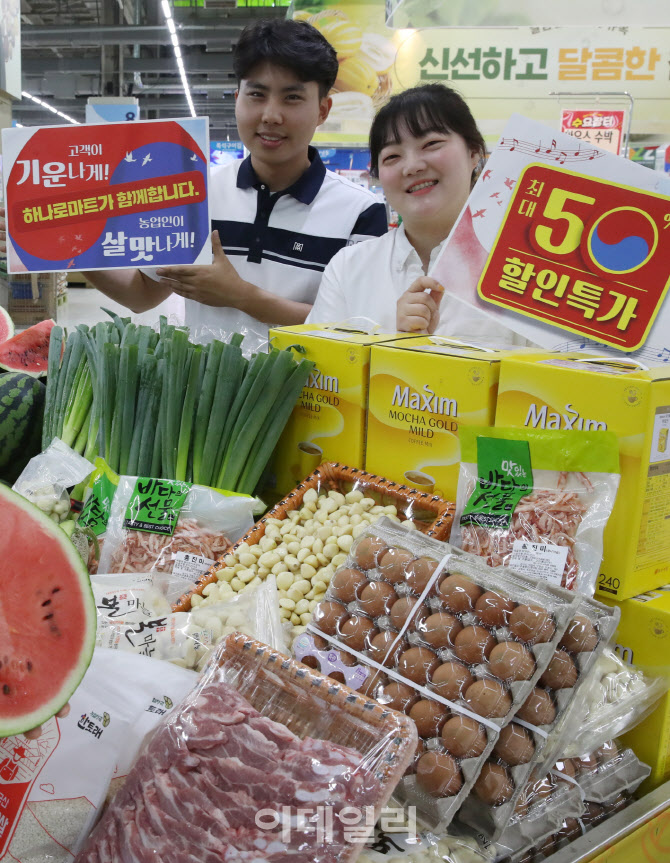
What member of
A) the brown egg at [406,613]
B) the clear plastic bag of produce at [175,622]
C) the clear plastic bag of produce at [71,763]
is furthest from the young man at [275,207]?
the clear plastic bag of produce at [71,763]

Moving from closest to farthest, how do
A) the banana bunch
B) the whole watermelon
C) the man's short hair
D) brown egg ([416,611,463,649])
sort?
brown egg ([416,611,463,649])
the whole watermelon
the man's short hair
the banana bunch

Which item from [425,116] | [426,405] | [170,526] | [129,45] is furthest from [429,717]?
[129,45]

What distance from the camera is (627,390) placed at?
1.32 metres

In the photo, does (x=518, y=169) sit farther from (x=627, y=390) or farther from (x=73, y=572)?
(x=73, y=572)

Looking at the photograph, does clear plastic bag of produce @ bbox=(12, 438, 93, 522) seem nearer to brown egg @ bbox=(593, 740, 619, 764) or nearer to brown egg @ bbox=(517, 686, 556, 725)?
brown egg @ bbox=(517, 686, 556, 725)

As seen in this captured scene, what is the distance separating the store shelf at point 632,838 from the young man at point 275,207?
→ 2024mm

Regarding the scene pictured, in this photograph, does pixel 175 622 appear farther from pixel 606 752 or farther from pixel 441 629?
pixel 606 752

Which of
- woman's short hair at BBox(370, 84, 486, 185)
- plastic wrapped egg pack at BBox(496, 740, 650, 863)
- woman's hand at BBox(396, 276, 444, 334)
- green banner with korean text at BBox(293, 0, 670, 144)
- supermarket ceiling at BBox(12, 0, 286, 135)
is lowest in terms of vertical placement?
plastic wrapped egg pack at BBox(496, 740, 650, 863)

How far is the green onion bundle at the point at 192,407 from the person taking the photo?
1.84 meters

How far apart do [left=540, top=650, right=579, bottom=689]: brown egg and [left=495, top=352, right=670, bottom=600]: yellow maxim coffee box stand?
283mm

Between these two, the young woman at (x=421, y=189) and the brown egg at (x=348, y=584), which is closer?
the brown egg at (x=348, y=584)

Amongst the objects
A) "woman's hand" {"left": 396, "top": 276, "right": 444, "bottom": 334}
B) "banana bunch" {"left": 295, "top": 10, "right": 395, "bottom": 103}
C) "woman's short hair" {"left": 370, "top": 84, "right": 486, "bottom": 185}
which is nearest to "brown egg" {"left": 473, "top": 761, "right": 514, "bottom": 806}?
"woman's hand" {"left": 396, "top": 276, "right": 444, "bottom": 334}

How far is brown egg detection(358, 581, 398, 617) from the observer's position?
4.12 ft

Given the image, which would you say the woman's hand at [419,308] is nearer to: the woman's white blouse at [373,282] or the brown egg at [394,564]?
the woman's white blouse at [373,282]
